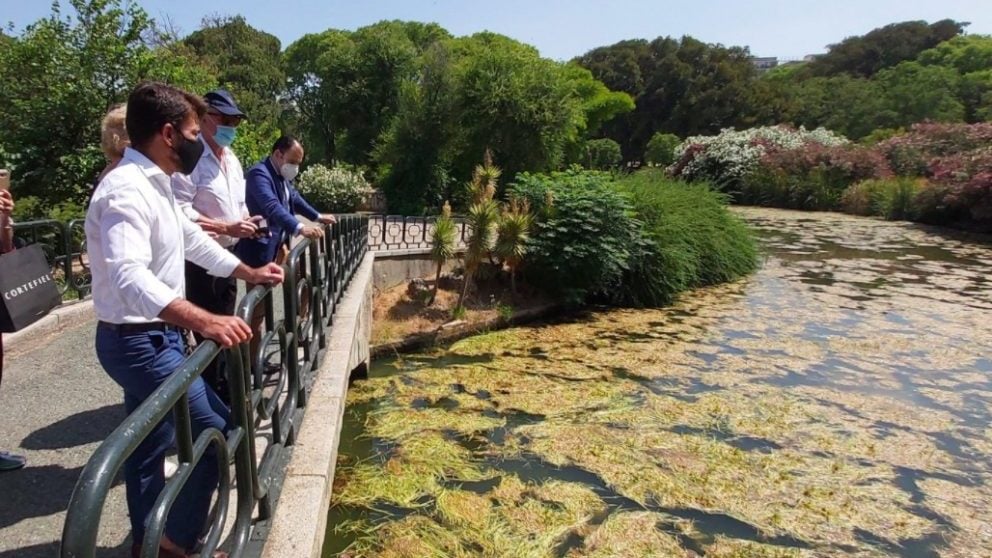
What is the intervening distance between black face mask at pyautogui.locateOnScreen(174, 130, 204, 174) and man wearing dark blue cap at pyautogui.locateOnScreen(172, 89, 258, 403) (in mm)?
944

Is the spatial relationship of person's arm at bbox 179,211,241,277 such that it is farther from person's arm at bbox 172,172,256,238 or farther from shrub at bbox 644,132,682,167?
shrub at bbox 644,132,682,167

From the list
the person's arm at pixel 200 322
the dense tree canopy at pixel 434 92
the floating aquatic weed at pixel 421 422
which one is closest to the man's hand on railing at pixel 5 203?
the person's arm at pixel 200 322

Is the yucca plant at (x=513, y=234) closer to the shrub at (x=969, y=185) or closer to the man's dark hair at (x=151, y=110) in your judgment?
the man's dark hair at (x=151, y=110)

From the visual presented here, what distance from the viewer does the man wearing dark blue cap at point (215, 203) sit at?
9.43 feet

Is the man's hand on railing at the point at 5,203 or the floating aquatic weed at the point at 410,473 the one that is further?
the floating aquatic weed at the point at 410,473

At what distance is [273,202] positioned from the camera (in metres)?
3.71

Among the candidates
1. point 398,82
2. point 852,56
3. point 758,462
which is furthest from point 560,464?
point 852,56

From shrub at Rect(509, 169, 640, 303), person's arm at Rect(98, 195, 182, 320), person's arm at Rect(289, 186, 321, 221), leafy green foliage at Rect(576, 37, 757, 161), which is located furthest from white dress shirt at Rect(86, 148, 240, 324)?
leafy green foliage at Rect(576, 37, 757, 161)

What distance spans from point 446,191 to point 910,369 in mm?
13182

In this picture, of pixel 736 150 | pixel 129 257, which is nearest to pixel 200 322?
pixel 129 257

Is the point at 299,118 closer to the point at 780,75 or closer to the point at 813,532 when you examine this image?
the point at 813,532

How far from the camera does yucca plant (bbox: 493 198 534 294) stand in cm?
873

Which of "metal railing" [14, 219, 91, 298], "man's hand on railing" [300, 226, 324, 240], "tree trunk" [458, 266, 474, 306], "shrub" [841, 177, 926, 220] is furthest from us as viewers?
"shrub" [841, 177, 926, 220]

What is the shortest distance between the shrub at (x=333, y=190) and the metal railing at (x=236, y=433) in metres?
14.1
